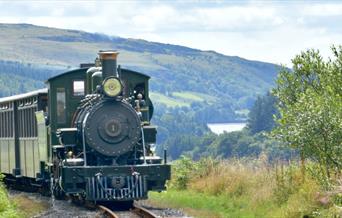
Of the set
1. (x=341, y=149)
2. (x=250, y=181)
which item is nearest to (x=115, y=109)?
(x=250, y=181)

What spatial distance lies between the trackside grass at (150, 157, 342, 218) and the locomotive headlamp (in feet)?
10.6

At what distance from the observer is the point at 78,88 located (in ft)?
79.3

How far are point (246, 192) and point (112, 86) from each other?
14.0ft

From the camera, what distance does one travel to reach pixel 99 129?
22.6 metres

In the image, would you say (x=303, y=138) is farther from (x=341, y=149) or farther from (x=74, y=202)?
(x=74, y=202)

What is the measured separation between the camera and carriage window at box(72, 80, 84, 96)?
24.1 meters

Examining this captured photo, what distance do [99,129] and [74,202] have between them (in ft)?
9.47

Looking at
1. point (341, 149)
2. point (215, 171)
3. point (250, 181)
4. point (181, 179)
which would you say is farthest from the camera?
point (181, 179)

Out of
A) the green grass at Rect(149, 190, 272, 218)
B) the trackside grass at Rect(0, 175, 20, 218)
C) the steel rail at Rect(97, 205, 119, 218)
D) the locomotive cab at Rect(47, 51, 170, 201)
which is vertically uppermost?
the locomotive cab at Rect(47, 51, 170, 201)

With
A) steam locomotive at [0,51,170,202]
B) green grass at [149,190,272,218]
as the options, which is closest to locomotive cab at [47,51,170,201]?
steam locomotive at [0,51,170,202]

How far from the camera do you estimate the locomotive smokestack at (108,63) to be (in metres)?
23.0

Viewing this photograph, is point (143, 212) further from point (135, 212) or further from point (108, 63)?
point (108, 63)

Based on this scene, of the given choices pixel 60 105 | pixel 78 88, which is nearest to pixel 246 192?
pixel 78 88

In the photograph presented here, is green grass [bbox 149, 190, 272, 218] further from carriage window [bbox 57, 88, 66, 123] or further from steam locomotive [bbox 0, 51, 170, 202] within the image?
carriage window [bbox 57, 88, 66, 123]
